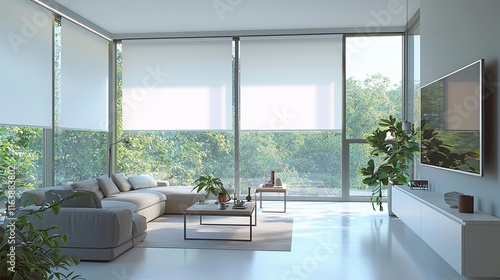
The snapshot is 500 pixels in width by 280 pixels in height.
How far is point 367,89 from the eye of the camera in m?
8.36

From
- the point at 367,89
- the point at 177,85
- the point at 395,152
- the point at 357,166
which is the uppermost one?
the point at 177,85

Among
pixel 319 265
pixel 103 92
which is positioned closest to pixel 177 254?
pixel 319 265

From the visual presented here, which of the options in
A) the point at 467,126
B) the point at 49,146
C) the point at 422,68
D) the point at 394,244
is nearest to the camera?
the point at 467,126

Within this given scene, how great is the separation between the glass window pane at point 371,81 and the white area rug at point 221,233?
2.74m

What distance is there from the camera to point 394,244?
16.9 ft

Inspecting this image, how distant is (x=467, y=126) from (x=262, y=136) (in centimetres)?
485

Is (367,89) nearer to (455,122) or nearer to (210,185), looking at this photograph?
(455,122)

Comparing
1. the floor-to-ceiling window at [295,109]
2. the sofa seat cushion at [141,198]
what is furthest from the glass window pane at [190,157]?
the sofa seat cushion at [141,198]

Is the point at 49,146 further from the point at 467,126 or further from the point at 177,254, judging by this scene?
the point at 467,126

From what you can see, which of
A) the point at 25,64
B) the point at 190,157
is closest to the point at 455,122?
the point at 190,157

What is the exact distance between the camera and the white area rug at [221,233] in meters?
5.05

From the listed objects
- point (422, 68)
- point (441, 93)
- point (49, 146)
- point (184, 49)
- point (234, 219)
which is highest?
point (184, 49)

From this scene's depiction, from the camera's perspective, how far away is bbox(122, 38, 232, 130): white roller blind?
8641mm

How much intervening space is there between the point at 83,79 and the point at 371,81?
545 cm
